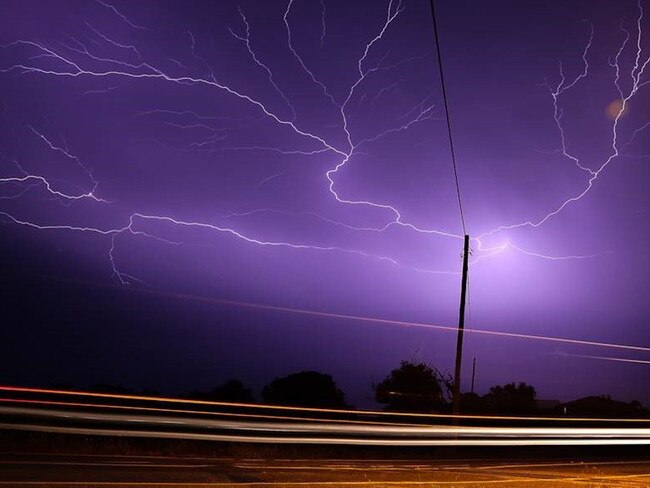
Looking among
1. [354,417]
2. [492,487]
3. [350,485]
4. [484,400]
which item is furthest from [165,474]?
[484,400]

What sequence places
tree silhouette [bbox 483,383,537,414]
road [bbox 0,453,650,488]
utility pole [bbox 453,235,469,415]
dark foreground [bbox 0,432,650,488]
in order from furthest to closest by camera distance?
tree silhouette [bbox 483,383,537,414] → utility pole [bbox 453,235,469,415] → dark foreground [bbox 0,432,650,488] → road [bbox 0,453,650,488]

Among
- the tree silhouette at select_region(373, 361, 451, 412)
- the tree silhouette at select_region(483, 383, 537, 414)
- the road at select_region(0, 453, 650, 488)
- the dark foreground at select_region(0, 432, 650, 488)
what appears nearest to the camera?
the road at select_region(0, 453, 650, 488)

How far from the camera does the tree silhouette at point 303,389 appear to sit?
3751cm

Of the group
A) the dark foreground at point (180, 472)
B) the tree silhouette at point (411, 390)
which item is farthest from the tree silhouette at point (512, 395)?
the dark foreground at point (180, 472)

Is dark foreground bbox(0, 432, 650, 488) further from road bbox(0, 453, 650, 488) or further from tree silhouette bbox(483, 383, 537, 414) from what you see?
tree silhouette bbox(483, 383, 537, 414)

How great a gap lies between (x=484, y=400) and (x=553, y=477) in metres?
36.9

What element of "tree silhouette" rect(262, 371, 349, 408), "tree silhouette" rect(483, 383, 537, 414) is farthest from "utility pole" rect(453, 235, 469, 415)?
"tree silhouette" rect(483, 383, 537, 414)

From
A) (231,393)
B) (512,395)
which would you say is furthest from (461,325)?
(512,395)

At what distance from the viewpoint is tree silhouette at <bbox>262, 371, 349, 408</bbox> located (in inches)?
1477

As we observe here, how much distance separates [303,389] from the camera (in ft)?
131

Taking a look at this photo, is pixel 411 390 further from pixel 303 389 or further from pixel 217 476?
pixel 217 476

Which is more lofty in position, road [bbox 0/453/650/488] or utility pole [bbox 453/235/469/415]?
utility pole [bbox 453/235/469/415]

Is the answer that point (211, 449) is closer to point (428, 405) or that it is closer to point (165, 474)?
point (165, 474)

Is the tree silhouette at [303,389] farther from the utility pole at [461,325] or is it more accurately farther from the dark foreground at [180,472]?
the dark foreground at [180,472]
